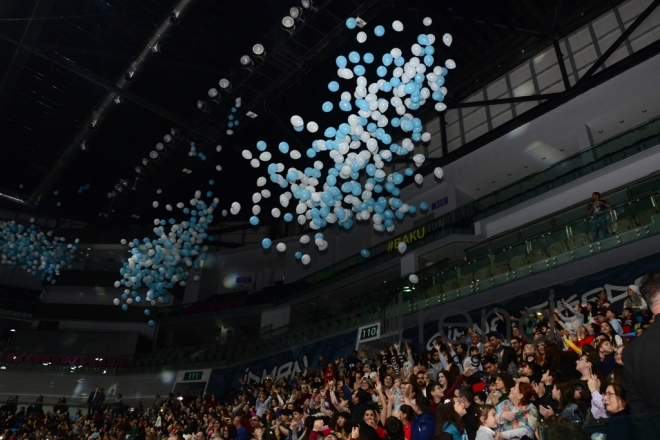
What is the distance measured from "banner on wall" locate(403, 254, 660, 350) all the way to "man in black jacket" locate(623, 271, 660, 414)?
875 cm

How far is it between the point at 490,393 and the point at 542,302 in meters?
8.34

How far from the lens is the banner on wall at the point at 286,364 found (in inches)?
731

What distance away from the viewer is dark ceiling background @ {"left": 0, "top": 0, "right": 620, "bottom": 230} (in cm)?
1612

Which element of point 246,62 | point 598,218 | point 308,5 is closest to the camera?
point 598,218

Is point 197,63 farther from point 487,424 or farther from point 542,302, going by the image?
point 487,424

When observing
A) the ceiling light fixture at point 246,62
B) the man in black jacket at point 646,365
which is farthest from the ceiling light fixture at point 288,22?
the man in black jacket at point 646,365

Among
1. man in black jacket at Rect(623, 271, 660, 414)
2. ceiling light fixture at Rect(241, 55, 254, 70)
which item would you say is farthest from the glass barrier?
ceiling light fixture at Rect(241, 55, 254, 70)

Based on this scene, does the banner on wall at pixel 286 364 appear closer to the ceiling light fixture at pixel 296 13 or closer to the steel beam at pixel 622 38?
the ceiling light fixture at pixel 296 13

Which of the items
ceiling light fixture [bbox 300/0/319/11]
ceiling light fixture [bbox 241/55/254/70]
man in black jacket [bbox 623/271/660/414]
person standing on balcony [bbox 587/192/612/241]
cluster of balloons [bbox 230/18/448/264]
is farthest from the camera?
ceiling light fixture [bbox 241/55/254/70]

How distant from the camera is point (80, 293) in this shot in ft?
106

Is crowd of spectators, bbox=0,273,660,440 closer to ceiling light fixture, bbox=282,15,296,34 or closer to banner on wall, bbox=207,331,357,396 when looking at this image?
banner on wall, bbox=207,331,357,396

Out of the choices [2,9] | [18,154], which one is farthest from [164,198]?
[2,9]

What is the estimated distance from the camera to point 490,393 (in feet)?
21.7

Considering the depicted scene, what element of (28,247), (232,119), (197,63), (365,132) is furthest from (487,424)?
(28,247)
